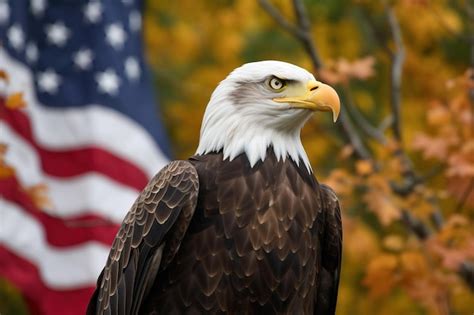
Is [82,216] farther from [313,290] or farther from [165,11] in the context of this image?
[165,11]

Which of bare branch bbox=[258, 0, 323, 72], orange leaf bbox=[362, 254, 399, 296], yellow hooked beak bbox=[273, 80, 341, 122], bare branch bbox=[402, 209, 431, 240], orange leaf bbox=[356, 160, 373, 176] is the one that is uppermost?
bare branch bbox=[258, 0, 323, 72]

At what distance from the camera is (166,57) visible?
12.4 metres

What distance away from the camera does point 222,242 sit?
→ 187 inches

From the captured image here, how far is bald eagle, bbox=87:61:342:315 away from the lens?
474cm

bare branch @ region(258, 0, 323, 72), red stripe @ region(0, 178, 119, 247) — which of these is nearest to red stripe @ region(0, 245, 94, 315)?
red stripe @ region(0, 178, 119, 247)

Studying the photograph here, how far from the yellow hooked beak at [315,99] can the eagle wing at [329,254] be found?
44cm

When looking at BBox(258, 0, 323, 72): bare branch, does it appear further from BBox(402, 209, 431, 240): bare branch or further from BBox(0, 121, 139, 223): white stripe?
BBox(0, 121, 139, 223): white stripe

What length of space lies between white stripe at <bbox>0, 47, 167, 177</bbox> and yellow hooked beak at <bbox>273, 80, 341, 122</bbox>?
2928 millimetres

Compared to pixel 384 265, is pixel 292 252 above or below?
below

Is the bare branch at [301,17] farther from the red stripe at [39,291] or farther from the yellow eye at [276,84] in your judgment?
the yellow eye at [276,84]

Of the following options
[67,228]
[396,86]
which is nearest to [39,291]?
[67,228]

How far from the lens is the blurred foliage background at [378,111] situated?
278 inches

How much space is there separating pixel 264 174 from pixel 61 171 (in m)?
2.99

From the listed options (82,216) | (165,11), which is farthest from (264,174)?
(165,11)
